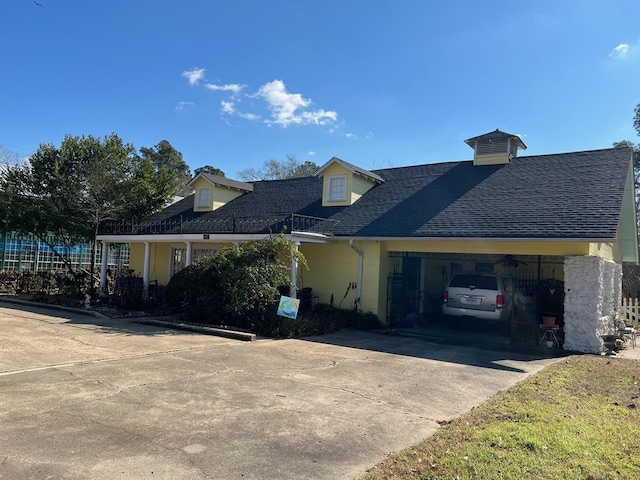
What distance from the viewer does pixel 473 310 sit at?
12961 millimetres

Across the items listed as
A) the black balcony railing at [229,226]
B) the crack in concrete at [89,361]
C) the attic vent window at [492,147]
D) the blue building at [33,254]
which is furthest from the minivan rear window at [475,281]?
the blue building at [33,254]

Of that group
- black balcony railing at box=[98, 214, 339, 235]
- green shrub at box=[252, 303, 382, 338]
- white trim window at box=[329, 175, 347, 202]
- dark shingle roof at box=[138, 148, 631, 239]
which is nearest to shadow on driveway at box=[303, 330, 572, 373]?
green shrub at box=[252, 303, 382, 338]

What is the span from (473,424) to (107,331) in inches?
371

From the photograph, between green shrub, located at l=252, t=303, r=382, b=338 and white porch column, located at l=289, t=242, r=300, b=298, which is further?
white porch column, located at l=289, t=242, r=300, b=298

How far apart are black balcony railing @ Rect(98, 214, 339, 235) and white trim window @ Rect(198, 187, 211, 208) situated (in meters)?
1.10

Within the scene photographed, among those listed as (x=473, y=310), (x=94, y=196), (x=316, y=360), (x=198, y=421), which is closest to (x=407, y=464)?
(x=198, y=421)

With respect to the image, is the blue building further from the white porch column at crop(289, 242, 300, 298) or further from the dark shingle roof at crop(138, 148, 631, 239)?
the white porch column at crop(289, 242, 300, 298)

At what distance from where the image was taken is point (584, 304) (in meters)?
11.1

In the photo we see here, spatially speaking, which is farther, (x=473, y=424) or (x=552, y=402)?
(x=552, y=402)

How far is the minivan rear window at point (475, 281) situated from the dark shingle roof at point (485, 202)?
5.28 feet

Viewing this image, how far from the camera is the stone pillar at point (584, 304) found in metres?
11.0

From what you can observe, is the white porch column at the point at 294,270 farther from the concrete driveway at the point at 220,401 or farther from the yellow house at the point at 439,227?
the concrete driveway at the point at 220,401

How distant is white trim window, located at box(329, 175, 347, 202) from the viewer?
56.4 feet

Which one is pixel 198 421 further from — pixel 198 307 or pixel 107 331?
pixel 198 307
